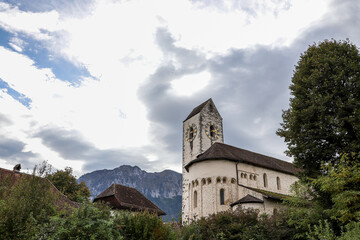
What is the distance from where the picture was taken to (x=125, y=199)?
1228 inches

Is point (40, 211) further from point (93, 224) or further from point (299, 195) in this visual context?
point (299, 195)

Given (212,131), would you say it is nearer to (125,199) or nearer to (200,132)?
(200,132)

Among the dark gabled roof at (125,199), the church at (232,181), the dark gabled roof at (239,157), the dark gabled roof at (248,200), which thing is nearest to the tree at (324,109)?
the church at (232,181)

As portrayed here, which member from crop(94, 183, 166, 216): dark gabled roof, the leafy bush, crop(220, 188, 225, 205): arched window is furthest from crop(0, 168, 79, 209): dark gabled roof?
crop(220, 188, 225, 205): arched window

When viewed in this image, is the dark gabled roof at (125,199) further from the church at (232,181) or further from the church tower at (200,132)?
the church tower at (200,132)

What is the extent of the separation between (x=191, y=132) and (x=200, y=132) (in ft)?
7.35

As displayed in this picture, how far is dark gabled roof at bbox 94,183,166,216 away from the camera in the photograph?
29.9 meters

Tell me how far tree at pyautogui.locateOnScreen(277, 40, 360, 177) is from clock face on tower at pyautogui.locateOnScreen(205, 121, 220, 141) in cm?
2298

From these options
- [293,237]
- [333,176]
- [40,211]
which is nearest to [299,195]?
[293,237]

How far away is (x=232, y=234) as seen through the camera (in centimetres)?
2006

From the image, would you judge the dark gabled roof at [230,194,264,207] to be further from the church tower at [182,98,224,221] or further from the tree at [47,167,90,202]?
the tree at [47,167,90,202]

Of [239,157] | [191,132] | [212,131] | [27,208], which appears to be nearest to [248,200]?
[239,157]

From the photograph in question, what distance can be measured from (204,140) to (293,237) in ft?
78.3

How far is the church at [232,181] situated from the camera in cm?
2934
